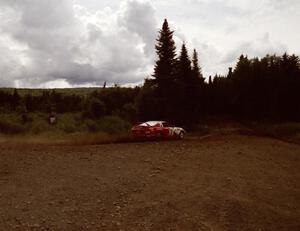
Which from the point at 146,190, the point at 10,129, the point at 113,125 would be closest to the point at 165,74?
the point at 113,125

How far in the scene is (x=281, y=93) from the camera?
1907 inches

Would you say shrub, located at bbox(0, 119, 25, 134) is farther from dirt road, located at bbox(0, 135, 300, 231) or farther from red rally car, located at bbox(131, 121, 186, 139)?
dirt road, located at bbox(0, 135, 300, 231)

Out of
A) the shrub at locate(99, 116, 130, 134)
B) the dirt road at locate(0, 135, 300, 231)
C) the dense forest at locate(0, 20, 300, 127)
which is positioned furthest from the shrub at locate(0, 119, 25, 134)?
the dirt road at locate(0, 135, 300, 231)

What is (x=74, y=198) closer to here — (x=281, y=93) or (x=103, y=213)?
(x=103, y=213)

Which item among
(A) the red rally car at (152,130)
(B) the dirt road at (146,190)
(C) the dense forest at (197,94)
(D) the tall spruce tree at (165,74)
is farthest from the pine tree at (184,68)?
(B) the dirt road at (146,190)

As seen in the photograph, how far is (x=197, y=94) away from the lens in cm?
4934

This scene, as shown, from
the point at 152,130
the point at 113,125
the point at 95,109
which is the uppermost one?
the point at 95,109

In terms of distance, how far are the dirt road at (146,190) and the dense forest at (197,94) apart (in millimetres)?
24231

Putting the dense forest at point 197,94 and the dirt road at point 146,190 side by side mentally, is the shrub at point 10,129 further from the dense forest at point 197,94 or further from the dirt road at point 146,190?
the dirt road at point 146,190

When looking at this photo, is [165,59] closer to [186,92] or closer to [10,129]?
[186,92]

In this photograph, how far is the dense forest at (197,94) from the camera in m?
44.1

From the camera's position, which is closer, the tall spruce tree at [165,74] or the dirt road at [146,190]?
the dirt road at [146,190]

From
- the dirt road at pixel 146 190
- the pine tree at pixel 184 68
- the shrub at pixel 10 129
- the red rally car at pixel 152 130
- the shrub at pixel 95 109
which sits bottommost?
the dirt road at pixel 146 190

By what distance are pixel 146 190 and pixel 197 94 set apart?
3711cm
